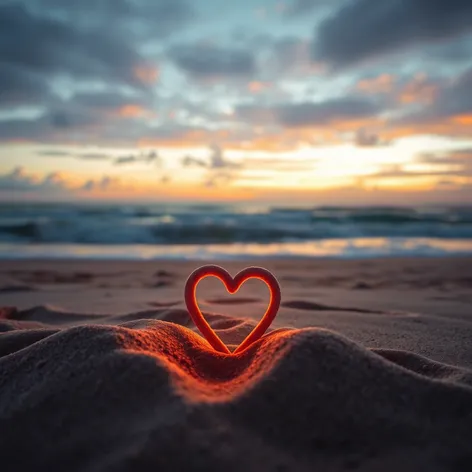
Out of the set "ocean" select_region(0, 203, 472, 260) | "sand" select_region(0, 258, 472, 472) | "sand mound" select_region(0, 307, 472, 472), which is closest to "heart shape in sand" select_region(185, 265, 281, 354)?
"sand" select_region(0, 258, 472, 472)

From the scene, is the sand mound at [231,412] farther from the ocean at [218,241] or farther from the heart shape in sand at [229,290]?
the ocean at [218,241]

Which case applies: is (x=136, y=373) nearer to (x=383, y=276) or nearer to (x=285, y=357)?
(x=285, y=357)

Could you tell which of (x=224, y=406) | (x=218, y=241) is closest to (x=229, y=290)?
(x=224, y=406)

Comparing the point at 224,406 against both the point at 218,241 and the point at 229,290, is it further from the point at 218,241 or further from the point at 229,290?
the point at 218,241

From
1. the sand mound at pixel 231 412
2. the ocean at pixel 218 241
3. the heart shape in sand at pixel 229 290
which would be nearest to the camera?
the sand mound at pixel 231 412

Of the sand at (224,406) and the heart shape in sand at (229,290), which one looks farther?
the heart shape in sand at (229,290)

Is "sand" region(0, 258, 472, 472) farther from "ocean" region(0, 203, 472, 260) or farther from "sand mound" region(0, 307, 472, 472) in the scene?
"ocean" region(0, 203, 472, 260)

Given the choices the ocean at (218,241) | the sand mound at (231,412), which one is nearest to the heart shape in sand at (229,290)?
the sand mound at (231,412)

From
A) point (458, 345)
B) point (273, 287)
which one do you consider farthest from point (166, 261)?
point (273, 287)
